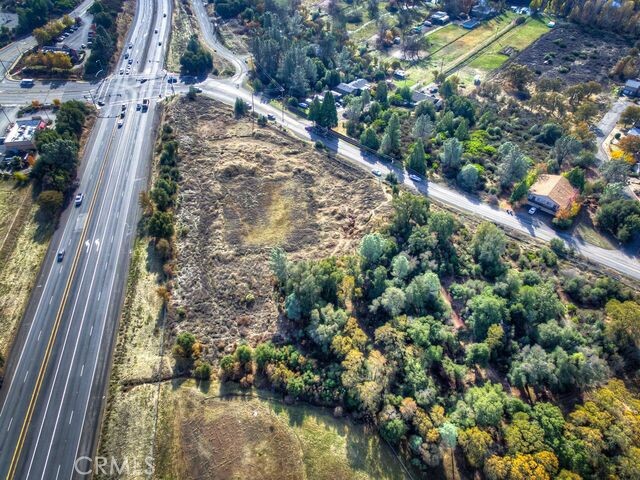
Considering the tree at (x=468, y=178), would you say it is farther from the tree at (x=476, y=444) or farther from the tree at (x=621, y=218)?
the tree at (x=476, y=444)

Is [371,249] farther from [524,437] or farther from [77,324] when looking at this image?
[77,324]

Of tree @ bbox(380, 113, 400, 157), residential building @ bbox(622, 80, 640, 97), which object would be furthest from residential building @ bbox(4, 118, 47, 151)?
residential building @ bbox(622, 80, 640, 97)

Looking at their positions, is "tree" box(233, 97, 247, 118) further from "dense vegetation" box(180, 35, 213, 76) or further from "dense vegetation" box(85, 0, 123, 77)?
"dense vegetation" box(85, 0, 123, 77)

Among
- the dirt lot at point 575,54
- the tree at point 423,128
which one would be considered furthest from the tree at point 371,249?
the dirt lot at point 575,54

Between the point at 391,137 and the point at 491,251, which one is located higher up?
the point at 391,137

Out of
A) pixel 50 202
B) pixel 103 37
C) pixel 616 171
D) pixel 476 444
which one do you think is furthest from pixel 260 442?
pixel 103 37
